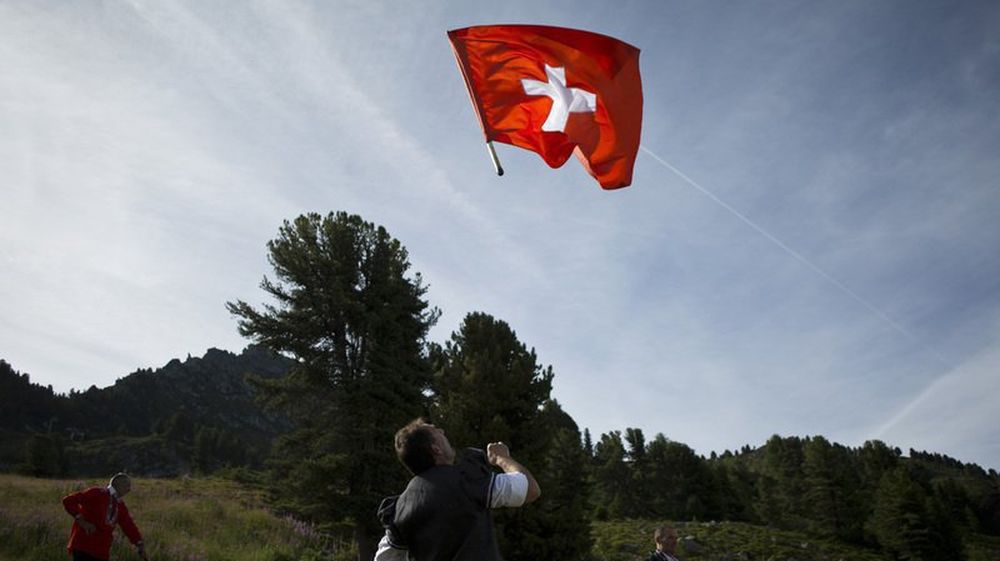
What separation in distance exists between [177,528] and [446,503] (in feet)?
48.9

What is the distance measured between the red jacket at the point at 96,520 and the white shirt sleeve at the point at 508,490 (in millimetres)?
7249

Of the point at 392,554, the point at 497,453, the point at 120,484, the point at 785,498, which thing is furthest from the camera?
the point at 785,498

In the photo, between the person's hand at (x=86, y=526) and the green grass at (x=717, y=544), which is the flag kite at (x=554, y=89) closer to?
the person's hand at (x=86, y=526)

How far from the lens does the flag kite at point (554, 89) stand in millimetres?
6430

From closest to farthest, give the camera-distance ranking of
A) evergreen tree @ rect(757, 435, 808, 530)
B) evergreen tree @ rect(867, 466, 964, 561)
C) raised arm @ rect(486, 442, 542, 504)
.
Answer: raised arm @ rect(486, 442, 542, 504)
evergreen tree @ rect(867, 466, 964, 561)
evergreen tree @ rect(757, 435, 808, 530)

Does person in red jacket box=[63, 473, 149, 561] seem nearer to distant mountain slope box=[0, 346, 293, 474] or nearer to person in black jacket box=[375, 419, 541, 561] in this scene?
person in black jacket box=[375, 419, 541, 561]

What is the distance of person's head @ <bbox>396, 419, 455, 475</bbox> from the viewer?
3057 millimetres

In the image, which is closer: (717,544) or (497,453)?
(497,453)

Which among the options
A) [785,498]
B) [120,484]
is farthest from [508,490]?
[785,498]

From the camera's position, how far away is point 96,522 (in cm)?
751

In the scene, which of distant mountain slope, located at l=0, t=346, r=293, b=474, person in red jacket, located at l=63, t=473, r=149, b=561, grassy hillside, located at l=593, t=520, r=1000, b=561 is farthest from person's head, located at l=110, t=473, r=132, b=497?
distant mountain slope, located at l=0, t=346, r=293, b=474

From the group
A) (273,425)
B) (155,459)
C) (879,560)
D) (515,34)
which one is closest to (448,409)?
(515,34)

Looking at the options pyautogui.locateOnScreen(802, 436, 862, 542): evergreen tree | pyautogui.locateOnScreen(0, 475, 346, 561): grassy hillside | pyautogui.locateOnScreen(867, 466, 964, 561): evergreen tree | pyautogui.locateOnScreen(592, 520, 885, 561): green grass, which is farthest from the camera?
pyautogui.locateOnScreen(802, 436, 862, 542): evergreen tree

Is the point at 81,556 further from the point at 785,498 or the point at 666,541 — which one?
the point at 785,498
